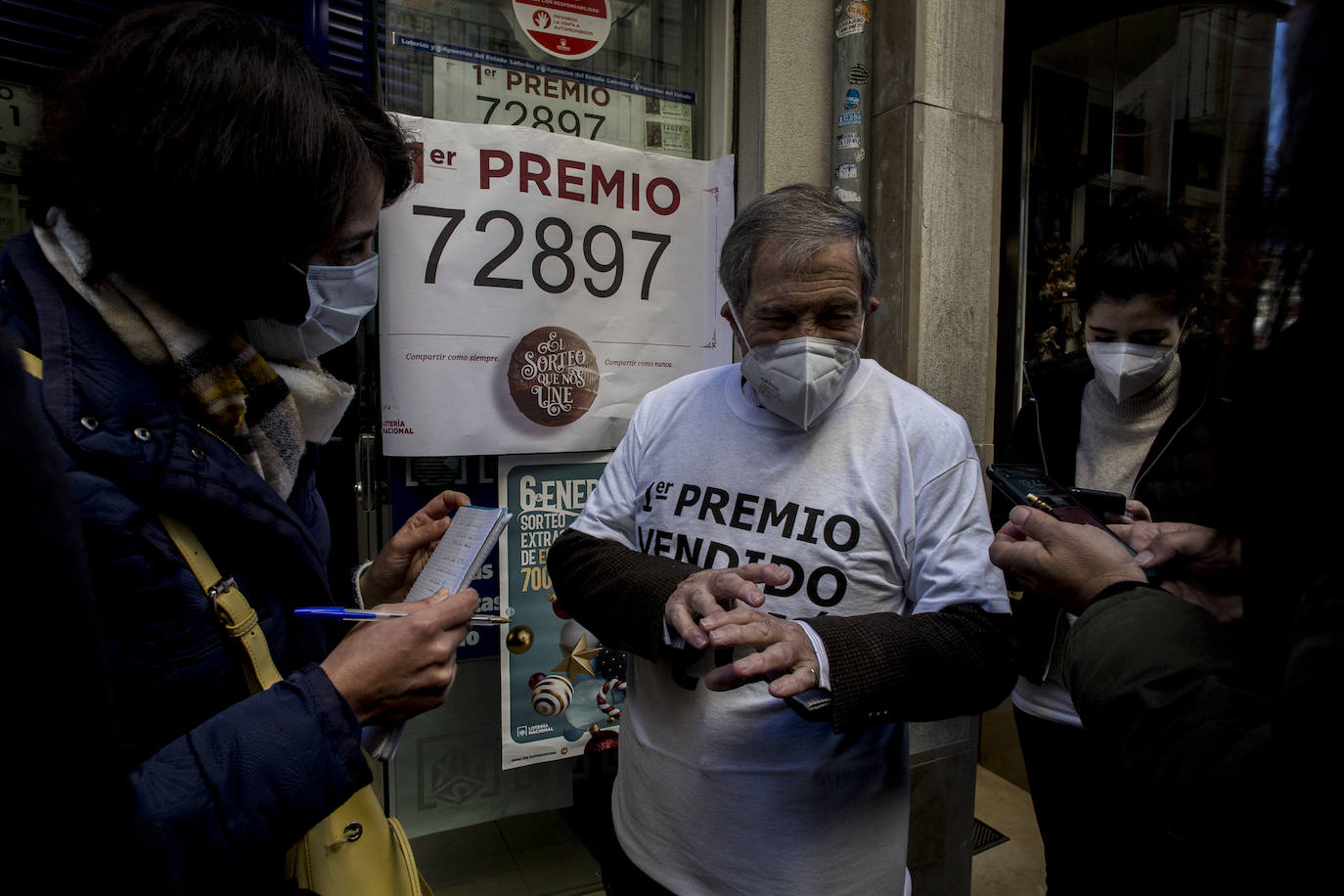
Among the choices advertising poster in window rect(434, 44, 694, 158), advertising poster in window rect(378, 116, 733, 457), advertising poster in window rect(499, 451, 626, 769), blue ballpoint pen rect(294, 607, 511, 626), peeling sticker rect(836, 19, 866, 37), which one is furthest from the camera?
peeling sticker rect(836, 19, 866, 37)

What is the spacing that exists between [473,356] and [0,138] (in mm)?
1659

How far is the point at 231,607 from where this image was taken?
3.34ft

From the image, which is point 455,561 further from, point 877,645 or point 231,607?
point 877,645

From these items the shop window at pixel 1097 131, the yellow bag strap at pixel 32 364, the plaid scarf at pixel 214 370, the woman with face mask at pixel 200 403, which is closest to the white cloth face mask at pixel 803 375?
the woman with face mask at pixel 200 403

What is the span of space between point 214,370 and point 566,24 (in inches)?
85.2

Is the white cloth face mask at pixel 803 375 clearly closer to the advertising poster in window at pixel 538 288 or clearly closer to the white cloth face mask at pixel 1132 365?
the white cloth face mask at pixel 1132 365

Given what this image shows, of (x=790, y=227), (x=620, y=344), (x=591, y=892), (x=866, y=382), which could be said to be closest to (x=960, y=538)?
(x=866, y=382)

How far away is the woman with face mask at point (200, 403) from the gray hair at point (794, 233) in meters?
0.86

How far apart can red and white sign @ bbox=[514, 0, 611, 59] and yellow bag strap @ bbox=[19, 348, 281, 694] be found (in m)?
2.29

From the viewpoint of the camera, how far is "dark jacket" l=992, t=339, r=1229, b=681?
1.91 metres

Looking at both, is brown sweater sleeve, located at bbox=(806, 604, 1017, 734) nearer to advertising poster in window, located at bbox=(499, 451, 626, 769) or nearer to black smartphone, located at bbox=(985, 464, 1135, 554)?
black smartphone, located at bbox=(985, 464, 1135, 554)

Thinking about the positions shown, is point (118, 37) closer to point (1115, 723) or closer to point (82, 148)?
point (82, 148)

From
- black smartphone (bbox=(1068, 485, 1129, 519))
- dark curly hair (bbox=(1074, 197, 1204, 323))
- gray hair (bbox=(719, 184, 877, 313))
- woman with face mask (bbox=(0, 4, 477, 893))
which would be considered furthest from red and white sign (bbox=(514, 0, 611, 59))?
black smartphone (bbox=(1068, 485, 1129, 519))

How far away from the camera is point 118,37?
3.40 ft
